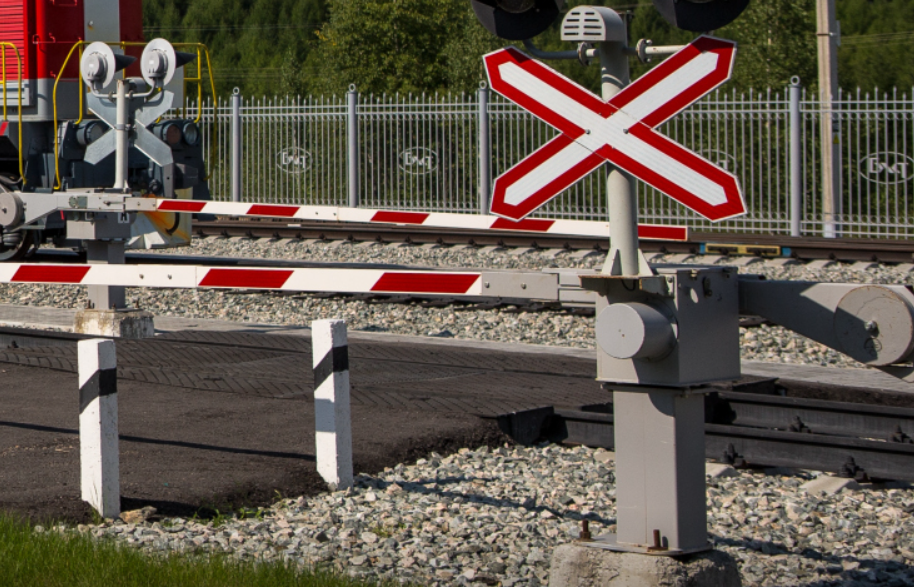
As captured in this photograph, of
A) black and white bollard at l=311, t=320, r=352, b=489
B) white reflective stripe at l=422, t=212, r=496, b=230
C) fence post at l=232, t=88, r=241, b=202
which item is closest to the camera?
black and white bollard at l=311, t=320, r=352, b=489

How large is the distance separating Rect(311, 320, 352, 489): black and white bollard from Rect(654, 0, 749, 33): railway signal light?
2385mm

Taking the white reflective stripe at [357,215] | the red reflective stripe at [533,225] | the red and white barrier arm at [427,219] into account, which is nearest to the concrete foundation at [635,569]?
the red and white barrier arm at [427,219]

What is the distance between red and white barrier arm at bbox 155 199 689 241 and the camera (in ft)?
22.0

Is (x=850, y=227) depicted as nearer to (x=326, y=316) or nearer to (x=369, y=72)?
(x=326, y=316)

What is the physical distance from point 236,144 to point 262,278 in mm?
18519

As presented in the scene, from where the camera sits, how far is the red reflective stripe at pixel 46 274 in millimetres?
7234

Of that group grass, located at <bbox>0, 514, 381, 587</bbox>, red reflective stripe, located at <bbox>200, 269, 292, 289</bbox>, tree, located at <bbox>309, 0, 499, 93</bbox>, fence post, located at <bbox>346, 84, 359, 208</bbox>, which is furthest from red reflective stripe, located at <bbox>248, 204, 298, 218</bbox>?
tree, located at <bbox>309, 0, 499, 93</bbox>

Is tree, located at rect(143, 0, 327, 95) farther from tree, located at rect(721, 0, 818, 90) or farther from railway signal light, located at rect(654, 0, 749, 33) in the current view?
railway signal light, located at rect(654, 0, 749, 33)

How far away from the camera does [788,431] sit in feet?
20.6

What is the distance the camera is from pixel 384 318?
11.2 metres

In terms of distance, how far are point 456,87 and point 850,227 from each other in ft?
70.0

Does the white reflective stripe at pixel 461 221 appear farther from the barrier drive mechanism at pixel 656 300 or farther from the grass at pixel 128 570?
the barrier drive mechanism at pixel 656 300

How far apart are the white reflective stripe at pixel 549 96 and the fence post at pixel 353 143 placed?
1939 cm

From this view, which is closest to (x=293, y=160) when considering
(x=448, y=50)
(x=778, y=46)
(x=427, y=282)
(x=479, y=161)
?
(x=479, y=161)
